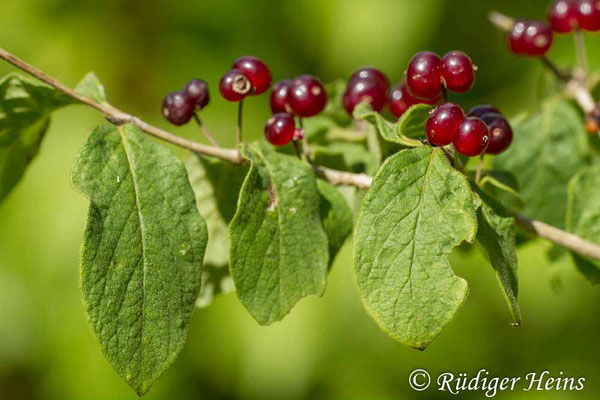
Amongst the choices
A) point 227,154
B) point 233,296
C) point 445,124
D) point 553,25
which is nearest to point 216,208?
point 227,154

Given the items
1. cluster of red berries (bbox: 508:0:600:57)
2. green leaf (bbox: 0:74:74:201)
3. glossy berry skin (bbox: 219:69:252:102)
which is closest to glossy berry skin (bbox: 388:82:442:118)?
glossy berry skin (bbox: 219:69:252:102)

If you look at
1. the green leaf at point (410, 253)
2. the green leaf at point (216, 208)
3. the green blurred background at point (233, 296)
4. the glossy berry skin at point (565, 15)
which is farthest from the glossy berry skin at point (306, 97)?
the green blurred background at point (233, 296)

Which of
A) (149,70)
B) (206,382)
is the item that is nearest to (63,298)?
(206,382)

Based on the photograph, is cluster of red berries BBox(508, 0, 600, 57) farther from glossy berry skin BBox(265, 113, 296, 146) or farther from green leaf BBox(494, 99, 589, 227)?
glossy berry skin BBox(265, 113, 296, 146)

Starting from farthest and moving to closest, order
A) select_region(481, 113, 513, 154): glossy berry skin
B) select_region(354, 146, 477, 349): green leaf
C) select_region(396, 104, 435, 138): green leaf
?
select_region(481, 113, 513, 154): glossy berry skin < select_region(396, 104, 435, 138): green leaf < select_region(354, 146, 477, 349): green leaf

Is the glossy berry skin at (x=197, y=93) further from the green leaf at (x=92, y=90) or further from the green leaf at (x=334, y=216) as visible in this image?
the green leaf at (x=334, y=216)

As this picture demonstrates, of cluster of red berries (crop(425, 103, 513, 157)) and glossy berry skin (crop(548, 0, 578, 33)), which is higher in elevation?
glossy berry skin (crop(548, 0, 578, 33))
